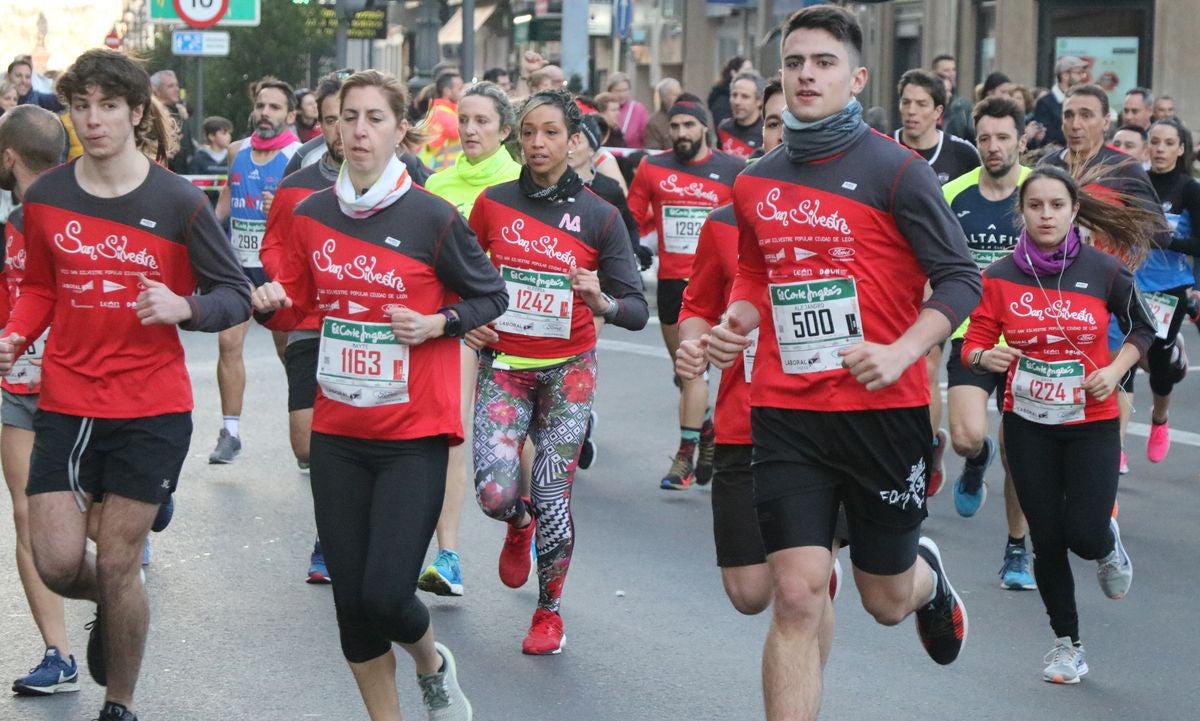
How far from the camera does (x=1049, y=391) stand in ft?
22.1

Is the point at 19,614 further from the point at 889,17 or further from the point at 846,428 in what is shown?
the point at 889,17

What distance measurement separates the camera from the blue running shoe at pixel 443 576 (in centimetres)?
744

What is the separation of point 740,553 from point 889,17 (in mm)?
26116

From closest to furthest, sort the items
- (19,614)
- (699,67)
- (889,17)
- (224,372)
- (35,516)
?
(35,516), (19,614), (224,372), (889,17), (699,67)

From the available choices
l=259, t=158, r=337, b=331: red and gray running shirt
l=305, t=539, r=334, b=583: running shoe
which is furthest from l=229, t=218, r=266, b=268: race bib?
l=305, t=539, r=334, b=583: running shoe

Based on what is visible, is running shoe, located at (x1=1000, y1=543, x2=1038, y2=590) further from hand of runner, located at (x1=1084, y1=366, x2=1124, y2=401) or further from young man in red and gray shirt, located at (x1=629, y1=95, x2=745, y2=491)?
young man in red and gray shirt, located at (x1=629, y1=95, x2=745, y2=491)

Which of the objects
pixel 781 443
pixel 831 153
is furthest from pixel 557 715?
pixel 831 153

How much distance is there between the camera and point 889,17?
30.7 m

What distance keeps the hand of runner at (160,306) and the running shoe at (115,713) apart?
1.13 meters

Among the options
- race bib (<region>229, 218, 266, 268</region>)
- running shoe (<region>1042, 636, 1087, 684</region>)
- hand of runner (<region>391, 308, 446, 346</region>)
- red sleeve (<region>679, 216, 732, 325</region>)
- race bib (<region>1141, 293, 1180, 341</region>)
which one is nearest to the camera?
hand of runner (<region>391, 308, 446, 346</region>)

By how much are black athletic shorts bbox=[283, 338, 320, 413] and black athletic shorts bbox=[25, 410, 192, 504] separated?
211cm

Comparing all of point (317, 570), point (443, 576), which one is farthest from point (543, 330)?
point (317, 570)

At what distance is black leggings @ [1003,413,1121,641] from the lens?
654 cm

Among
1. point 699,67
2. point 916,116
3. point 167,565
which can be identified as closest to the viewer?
point 167,565
